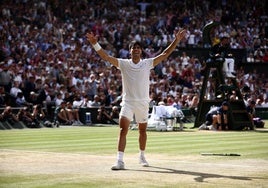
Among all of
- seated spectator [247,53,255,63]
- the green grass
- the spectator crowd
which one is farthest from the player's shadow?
seated spectator [247,53,255,63]

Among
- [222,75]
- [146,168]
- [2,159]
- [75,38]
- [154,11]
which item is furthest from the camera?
[154,11]

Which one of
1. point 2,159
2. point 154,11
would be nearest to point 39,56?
point 154,11

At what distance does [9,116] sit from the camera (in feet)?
87.5

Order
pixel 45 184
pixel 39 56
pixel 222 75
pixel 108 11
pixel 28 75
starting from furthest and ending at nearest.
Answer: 1. pixel 108 11
2. pixel 39 56
3. pixel 28 75
4. pixel 222 75
5. pixel 45 184

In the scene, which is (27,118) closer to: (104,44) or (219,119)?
(219,119)

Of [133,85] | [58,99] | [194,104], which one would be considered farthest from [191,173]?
[194,104]

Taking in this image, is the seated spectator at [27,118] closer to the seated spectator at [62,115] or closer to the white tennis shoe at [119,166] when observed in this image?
the seated spectator at [62,115]

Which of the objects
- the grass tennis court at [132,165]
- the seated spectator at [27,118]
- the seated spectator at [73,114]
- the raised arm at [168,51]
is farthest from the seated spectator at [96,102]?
the raised arm at [168,51]

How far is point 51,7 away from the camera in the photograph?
3928 cm

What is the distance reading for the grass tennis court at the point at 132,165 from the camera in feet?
31.7

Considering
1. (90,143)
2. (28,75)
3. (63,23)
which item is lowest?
(90,143)

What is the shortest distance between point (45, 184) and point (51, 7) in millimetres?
30755

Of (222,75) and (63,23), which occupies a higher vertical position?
(63,23)

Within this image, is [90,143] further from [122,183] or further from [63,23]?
[63,23]
